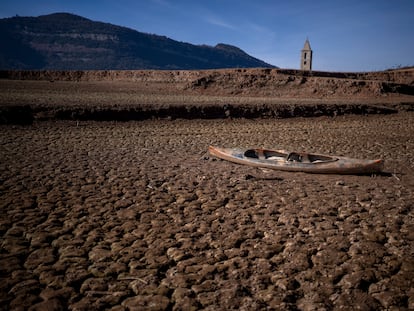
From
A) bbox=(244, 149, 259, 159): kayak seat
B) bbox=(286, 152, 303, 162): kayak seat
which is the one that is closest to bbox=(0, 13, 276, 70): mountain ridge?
bbox=(244, 149, 259, 159): kayak seat

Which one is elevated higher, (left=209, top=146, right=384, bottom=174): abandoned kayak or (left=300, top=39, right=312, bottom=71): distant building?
(left=300, top=39, right=312, bottom=71): distant building

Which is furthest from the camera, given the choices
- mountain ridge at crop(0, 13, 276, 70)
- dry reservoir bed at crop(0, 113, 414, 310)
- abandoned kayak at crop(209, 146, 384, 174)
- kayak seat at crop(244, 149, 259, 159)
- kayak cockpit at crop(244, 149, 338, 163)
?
mountain ridge at crop(0, 13, 276, 70)

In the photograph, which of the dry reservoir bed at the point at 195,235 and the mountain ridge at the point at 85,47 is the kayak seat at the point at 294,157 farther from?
the mountain ridge at the point at 85,47

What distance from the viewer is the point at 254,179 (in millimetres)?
4391

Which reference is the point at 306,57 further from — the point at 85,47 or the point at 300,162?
the point at 85,47

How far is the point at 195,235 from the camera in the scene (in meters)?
2.79

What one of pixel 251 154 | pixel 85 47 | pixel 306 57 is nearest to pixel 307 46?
pixel 306 57

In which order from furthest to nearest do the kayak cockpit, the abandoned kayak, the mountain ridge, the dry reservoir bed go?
the mountain ridge → the kayak cockpit → the abandoned kayak → the dry reservoir bed

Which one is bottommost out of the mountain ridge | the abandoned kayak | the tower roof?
the abandoned kayak

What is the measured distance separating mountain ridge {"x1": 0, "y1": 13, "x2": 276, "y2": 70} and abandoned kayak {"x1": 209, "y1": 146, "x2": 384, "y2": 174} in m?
94.7

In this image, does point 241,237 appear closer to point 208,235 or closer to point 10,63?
point 208,235

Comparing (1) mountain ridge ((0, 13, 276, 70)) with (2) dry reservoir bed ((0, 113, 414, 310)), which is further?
(1) mountain ridge ((0, 13, 276, 70))

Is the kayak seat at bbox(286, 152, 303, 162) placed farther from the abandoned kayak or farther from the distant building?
the distant building

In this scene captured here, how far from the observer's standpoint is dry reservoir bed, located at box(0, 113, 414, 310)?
2.00m
